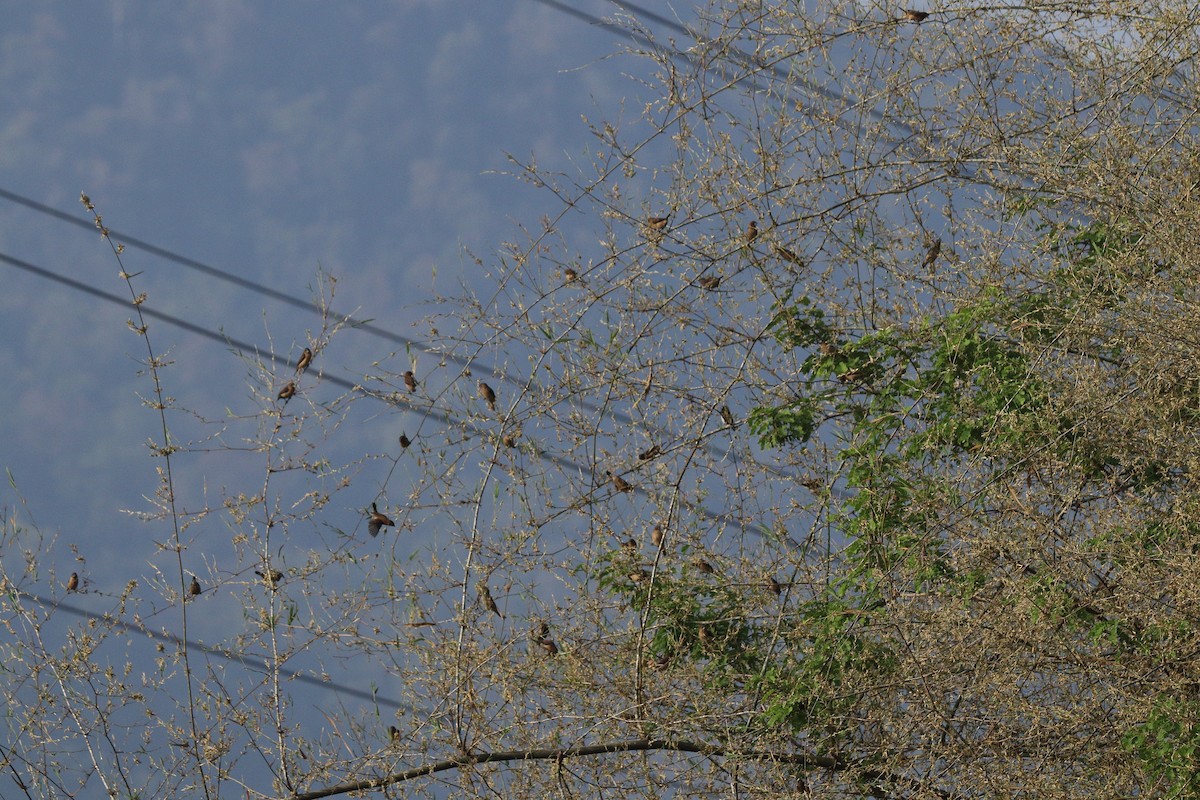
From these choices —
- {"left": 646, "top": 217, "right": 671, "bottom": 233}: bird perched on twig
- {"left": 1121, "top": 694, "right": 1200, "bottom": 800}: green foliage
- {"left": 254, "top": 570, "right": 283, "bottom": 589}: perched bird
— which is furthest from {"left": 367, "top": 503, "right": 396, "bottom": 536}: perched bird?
{"left": 1121, "top": 694, "right": 1200, "bottom": 800}: green foliage

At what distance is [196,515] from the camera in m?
3.86

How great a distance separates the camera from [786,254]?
4.20m

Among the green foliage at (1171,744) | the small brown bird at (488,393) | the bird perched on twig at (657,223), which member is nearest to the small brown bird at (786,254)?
the bird perched on twig at (657,223)

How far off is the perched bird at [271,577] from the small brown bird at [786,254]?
1.67 metres

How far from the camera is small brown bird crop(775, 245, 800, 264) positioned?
4178 millimetres

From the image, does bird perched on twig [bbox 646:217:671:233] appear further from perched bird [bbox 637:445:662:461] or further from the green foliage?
the green foliage

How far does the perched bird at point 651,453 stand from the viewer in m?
4.21

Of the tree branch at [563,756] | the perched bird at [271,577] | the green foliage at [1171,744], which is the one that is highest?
the perched bird at [271,577]

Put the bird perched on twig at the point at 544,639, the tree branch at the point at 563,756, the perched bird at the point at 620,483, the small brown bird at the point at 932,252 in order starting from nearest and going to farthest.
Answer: the tree branch at the point at 563,756
the bird perched on twig at the point at 544,639
the perched bird at the point at 620,483
the small brown bird at the point at 932,252

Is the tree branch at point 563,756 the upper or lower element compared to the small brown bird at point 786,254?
lower

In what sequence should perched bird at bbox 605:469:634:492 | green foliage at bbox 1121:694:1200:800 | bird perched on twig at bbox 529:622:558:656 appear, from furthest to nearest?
perched bird at bbox 605:469:634:492
bird perched on twig at bbox 529:622:558:656
green foliage at bbox 1121:694:1200:800

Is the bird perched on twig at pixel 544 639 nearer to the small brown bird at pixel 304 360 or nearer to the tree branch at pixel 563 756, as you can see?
the tree branch at pixel 563 756

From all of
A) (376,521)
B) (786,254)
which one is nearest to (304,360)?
(376,521)

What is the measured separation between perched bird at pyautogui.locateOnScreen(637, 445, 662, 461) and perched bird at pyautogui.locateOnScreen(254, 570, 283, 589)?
1085mm
